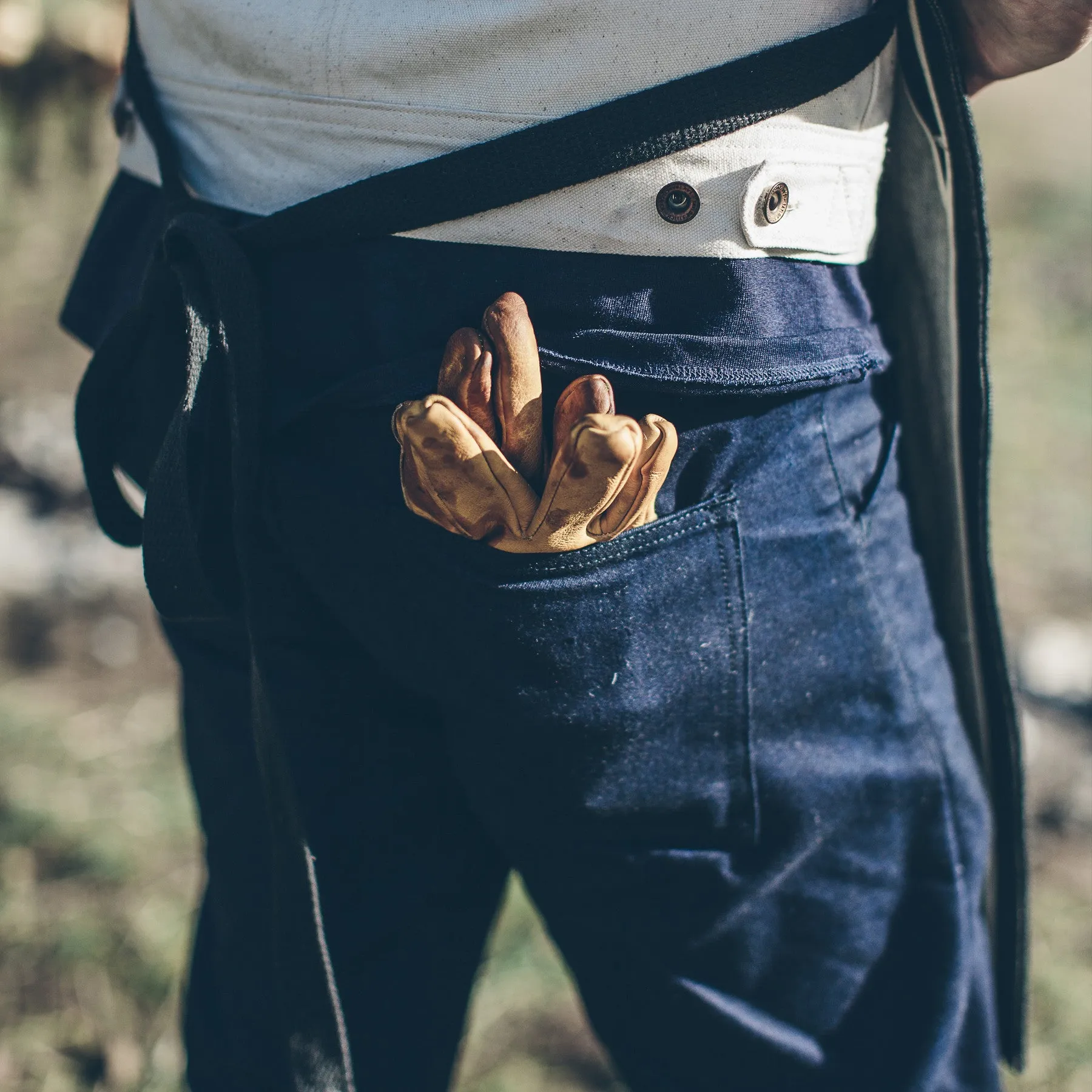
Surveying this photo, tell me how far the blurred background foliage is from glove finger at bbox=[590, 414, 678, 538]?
3.66 feet

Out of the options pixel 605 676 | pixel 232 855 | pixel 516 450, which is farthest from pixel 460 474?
pixel 232 855

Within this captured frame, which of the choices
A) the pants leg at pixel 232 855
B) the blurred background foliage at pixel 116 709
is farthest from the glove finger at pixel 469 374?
the blurred background foliage at pixel 116 709

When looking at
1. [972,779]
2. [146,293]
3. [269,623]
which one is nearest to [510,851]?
[269,623]

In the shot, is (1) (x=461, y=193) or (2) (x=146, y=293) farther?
(2) (x=146, y=293)

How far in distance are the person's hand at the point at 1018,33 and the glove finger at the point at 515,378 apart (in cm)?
38

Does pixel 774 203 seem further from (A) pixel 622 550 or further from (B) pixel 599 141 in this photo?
(A) pixel 622 550

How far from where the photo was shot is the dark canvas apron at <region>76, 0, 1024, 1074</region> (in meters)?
0.60

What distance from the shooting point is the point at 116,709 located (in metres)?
2.05

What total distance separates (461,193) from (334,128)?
0.10 m

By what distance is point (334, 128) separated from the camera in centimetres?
65

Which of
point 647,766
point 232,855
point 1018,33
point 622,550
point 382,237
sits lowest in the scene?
point 232,855

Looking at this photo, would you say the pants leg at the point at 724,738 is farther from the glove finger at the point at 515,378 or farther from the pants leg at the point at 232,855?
the pants leg at the point at 232,855

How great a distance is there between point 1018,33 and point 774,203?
0.23 m

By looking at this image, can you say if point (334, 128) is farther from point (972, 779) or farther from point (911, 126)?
point (972, 779)
